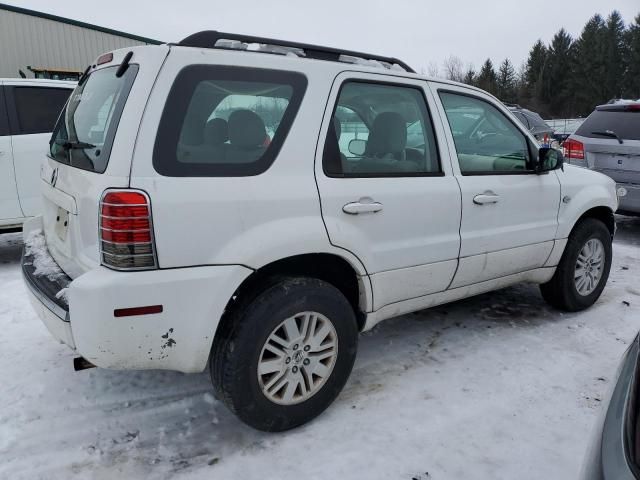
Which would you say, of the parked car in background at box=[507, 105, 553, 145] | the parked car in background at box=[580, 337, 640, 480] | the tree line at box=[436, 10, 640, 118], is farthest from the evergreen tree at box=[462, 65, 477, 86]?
the parked car in background at box=[580, 337, 640, 480]

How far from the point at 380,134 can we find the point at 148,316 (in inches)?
64.5

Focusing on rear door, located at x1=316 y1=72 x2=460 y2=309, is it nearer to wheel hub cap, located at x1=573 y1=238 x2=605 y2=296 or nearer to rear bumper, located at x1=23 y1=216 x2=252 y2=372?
rear bumper, located at x1=23 y1=216 x2=252 y2=372

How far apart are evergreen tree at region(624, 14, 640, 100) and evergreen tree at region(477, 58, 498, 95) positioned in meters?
16.7

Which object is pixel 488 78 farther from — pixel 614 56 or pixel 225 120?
pixel 225 120

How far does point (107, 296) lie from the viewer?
2037mm

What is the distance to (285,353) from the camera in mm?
2496

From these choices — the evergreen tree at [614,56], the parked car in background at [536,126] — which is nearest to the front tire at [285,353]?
the parked car in background at [536,126]

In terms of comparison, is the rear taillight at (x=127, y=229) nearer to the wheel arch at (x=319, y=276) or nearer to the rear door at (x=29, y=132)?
the wheel arch at (x=319, y=276)

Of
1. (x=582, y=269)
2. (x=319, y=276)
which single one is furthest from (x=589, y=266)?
(x=319, y=276)

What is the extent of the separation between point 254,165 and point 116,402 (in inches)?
62.7

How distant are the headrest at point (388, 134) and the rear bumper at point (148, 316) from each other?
1.12m

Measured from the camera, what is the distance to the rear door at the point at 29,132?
516 centimetres

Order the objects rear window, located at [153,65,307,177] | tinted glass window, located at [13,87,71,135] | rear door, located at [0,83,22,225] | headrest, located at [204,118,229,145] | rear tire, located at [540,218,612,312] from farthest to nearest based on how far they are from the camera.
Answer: tinted glass window, located at [13,87,71,135] → rear door, located at [0,83,22,225] → rear tire, located at [540,218,612,312] → headrest, located at [204,118,229,145] → rear window, located at [153,65,307,177]

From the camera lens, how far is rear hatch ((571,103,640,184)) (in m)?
6.00
